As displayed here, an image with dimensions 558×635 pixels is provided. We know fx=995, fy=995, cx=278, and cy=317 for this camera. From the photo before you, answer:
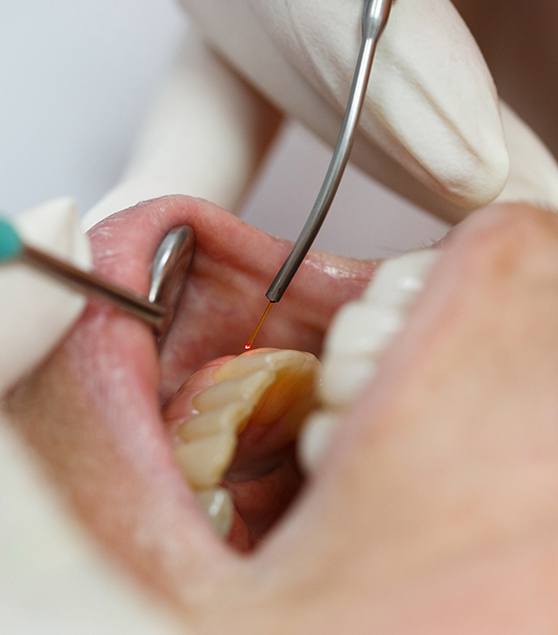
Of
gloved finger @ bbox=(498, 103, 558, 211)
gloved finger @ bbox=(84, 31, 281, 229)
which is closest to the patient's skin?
gloved finger @ bbox=(498, 103, 558, 211)

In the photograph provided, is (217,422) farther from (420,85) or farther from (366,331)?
(420,85)

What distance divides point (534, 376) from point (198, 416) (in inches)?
7.6

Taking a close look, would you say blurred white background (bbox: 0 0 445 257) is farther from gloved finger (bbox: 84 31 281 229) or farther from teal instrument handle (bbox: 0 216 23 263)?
teal instrument handle (bbox: 0 216 23 263)

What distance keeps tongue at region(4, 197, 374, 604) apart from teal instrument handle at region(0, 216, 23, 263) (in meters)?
0.12

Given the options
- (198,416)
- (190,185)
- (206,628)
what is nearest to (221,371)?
(198,416)

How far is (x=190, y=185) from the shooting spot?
853mm

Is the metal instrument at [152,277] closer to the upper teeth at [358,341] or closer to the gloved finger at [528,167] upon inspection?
the upper teeth at [358,341]

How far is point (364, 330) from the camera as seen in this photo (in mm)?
479

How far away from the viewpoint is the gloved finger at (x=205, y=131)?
2.84 ft

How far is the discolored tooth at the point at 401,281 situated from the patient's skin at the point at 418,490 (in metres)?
0.03

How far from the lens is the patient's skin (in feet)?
1.35

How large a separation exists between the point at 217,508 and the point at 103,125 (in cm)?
69

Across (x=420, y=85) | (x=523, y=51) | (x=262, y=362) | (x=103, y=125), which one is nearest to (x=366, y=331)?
(x=262, y=362)

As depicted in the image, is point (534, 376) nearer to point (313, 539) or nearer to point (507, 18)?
point (313, 539)
